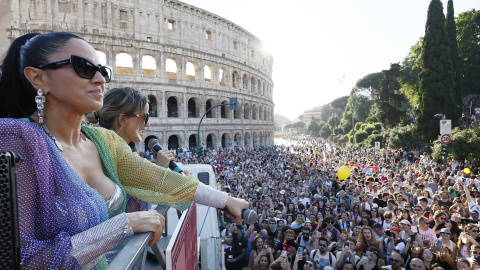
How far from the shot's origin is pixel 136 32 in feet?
96.7

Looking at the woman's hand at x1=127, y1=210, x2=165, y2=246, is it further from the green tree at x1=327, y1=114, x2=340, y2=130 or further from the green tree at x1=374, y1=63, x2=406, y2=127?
the green tree at x1=327, y1=114, x2=340, y2=130

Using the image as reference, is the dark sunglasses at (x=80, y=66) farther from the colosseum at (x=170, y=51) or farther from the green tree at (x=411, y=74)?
the green tree at (x=411, y=74)

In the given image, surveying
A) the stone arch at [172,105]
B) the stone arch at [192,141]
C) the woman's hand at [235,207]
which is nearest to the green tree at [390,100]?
the stone arch at [192,141]

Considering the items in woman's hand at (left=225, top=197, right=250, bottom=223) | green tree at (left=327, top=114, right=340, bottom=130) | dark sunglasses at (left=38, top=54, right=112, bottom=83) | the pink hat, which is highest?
green tree at (left=327, top=114, right=340, bottom=130)

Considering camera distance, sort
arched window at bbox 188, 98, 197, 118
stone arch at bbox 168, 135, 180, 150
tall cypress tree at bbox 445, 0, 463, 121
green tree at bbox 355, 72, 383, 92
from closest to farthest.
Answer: tall cypress tree at bbox 445, 0, 463, 121, stone arch at bbox 168, 135, 180, 150, arched window at bbox 188, 98, 197, 118, green tree at bbox 355, 72, 383, 92

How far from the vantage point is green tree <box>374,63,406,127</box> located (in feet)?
123

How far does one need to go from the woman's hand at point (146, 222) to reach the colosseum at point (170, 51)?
1141 inches

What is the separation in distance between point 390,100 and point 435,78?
12636mm

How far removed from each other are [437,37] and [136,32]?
2942 centimetres

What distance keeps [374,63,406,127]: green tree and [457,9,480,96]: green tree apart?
23.1 ft

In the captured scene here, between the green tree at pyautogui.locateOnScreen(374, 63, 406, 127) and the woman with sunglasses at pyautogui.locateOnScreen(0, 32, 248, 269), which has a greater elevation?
the green tree at pyautogui.locateOnScreen(374, 63, 406, 127)

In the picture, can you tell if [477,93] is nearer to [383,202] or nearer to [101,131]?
[383,202]

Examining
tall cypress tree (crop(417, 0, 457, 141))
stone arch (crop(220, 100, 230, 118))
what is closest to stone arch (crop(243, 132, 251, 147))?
stone arch (crop(220, 100, 230, 118))

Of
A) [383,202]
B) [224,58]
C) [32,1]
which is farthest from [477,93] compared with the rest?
[32,1]
